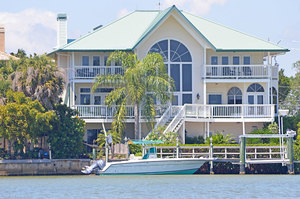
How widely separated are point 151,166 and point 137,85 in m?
7.18

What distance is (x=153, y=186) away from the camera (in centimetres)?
4216

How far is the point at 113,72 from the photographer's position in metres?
55.4

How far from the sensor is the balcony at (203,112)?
54.2 metres

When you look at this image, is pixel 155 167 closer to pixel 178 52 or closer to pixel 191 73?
pixel 191 73

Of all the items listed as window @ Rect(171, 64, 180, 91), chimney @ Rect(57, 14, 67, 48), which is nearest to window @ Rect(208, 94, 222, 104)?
window @ Rect(171, 64, 180, 91)

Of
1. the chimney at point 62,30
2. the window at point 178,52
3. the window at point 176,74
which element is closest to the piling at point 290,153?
the window at point 176,74

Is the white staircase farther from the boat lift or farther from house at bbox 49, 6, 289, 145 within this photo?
the boat lift

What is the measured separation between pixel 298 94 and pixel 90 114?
3166 cm

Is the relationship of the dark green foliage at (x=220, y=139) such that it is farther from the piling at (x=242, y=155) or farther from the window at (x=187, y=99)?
the window at (x=187, y=99)

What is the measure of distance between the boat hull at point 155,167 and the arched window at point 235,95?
32.3 ft

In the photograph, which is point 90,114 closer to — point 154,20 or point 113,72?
point 113,72

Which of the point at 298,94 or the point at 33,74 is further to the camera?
the point at 298,94

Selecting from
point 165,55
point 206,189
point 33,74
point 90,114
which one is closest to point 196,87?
point 165,55

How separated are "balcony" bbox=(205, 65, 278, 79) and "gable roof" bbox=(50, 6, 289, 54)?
3.87ft
